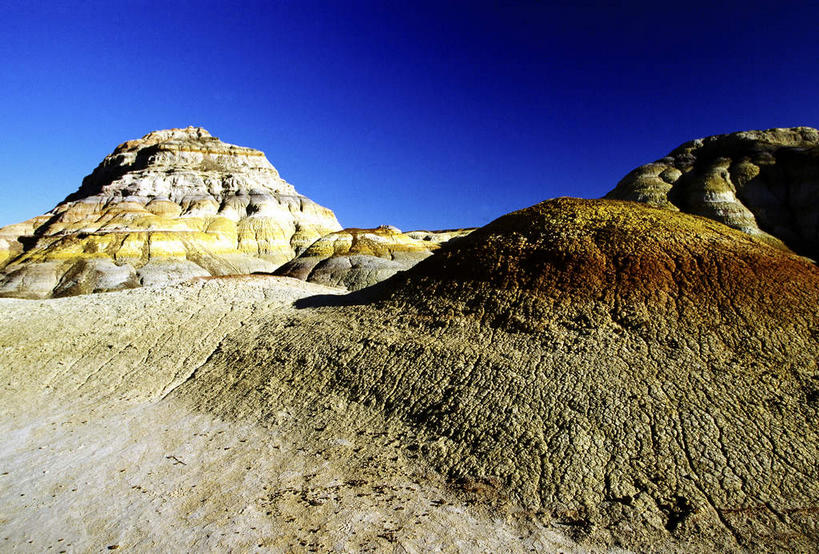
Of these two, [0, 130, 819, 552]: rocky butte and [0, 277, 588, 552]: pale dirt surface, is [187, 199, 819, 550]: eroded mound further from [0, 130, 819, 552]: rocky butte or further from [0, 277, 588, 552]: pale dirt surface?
[0, 277, 588, 552]: pale dirt surface

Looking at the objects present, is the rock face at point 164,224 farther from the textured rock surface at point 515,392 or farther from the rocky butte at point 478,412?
the rocky butte at point 478,412

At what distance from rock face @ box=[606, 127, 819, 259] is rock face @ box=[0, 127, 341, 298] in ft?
156

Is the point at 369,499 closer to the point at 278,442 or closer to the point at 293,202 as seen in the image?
the point at 278,442

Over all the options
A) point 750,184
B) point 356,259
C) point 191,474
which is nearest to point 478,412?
point 191,474

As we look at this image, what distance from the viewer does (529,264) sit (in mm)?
10070

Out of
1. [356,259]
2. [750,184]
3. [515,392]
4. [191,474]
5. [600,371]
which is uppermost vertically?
[750,184]

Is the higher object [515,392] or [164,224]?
[164,224]

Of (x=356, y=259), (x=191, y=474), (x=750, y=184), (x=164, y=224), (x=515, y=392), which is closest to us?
(x=191, y=474)

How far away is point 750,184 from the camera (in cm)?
3050

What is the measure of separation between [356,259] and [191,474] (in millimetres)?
32382

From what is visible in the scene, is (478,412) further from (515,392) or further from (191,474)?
(191,474)

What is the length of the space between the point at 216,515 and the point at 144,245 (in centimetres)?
5555

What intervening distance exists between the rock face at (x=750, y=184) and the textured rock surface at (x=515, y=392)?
73.4 ft

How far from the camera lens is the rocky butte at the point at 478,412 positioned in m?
5.38
